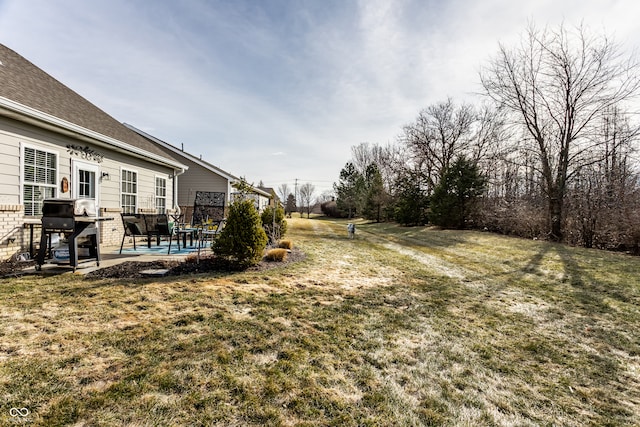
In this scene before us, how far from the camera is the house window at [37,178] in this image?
17.6 ft

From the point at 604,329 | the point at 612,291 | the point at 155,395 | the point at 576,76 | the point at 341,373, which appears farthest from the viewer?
the point at 576,76

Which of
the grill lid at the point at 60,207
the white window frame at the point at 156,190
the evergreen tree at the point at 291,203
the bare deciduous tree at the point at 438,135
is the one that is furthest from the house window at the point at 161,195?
the evergreen tree at the point at 291,203

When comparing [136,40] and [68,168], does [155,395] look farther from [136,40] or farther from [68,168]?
[136,40]

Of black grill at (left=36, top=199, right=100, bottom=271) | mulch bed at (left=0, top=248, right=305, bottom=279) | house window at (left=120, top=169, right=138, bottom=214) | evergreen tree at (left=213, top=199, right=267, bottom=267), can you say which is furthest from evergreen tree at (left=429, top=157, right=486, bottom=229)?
black grill at (left=36, top=199, right=100, bottom=271)

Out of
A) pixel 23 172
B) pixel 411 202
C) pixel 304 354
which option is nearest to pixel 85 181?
pixel 23 172

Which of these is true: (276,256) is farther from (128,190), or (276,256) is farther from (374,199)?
(374,199)

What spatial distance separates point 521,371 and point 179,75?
11.3 meters

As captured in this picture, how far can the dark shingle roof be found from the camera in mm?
5523

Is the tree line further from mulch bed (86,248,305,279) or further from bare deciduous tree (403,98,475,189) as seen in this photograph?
mulch bed (86,248,305,279)

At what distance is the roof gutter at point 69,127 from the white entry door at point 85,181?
634 mm

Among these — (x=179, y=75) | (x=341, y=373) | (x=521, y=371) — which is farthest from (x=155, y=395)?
(x=179, y=75)

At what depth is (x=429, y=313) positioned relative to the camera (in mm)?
3771

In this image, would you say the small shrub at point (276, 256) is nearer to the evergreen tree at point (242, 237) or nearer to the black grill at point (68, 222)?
the evergreen tree at point (242, 237)

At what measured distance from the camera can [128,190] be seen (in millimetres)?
8469
